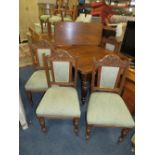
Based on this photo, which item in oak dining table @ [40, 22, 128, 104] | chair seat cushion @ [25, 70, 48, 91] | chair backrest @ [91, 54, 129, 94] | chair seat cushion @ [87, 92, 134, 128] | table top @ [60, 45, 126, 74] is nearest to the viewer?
chair seat cushion @ [87, 92, 134, 128]

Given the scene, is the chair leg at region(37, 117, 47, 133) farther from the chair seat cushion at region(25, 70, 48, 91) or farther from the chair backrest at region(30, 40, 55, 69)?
the chair backrest at region(30, 40, 55, 69)

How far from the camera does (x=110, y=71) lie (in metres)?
1.48

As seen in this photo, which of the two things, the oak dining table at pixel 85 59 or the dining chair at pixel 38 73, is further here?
the dining chair at pixel 38 73

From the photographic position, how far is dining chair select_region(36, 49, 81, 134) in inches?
53.9

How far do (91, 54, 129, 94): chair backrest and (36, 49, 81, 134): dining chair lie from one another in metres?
0.26

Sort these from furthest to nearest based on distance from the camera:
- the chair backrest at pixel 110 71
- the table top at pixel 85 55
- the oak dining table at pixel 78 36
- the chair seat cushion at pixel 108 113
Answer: the oak dining table at pixel 78 36 < the table top at pixel 85 55 < the chair backrest at pixel 110 71 < the chair seat cushion at pixel 108 113

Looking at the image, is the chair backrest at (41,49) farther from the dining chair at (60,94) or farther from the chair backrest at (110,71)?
the chair backrest at (110,71)

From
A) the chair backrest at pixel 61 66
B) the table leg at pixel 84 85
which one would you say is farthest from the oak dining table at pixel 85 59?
the chair backrest at pixel 61 66

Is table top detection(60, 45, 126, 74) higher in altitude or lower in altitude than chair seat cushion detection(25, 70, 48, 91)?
higher

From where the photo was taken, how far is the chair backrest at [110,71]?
4.66 feet

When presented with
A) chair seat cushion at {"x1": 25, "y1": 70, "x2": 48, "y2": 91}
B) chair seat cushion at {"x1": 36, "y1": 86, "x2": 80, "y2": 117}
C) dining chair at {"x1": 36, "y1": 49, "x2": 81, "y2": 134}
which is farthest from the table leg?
chair seat cushion at {"x1": 25, "y1": 70, "x2": 48, "y2": 91}

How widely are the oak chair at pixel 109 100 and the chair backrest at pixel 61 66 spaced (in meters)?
0.26
